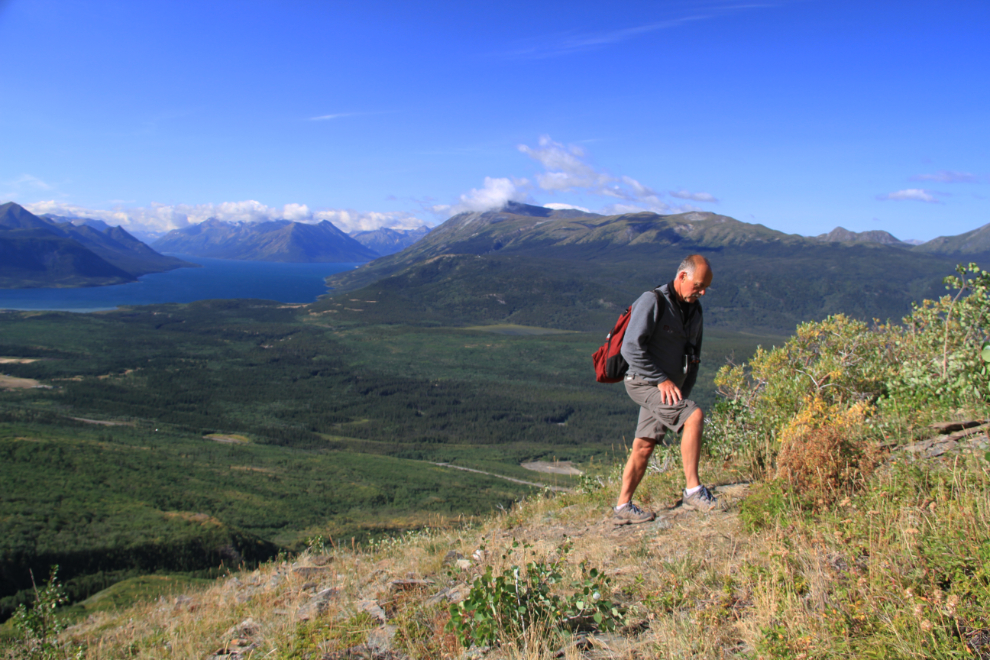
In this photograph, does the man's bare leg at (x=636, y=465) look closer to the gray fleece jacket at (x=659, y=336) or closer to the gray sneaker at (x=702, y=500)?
the gray sneaker at (x=702, y=500)

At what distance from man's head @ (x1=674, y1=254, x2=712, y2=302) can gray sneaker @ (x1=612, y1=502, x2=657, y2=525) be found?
2.03m

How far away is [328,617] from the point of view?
3979mm

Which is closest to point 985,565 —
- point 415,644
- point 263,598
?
point 415,644

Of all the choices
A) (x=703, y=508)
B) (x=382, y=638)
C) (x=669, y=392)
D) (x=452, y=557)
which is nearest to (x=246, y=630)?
(x=382, y=638)

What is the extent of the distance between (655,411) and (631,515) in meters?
1.14

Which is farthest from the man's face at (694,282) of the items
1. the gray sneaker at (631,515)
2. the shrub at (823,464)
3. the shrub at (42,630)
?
the shrub at (42,630)

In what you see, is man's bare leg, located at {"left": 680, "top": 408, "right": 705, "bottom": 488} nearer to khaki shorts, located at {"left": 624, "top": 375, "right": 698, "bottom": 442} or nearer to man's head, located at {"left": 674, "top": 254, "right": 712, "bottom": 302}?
khaki shorts, located at {"left": 624, "top": 375, "right": 698, "bottom": 442}

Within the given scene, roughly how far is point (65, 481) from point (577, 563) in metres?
53.3

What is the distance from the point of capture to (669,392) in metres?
4.49

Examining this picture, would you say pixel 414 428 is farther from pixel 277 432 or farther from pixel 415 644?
pixel 415 644

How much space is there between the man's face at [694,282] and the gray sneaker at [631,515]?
2.04 metres

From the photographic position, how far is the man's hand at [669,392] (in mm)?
4477

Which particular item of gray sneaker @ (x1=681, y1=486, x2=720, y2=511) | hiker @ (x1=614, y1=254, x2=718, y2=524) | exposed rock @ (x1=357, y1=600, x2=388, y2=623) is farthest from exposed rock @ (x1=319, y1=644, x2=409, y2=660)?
gray sneaker @ (x1=681, y1=486, x2=720, y2=511)

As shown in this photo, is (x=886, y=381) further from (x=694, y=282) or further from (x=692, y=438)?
(x=694, y=282)
